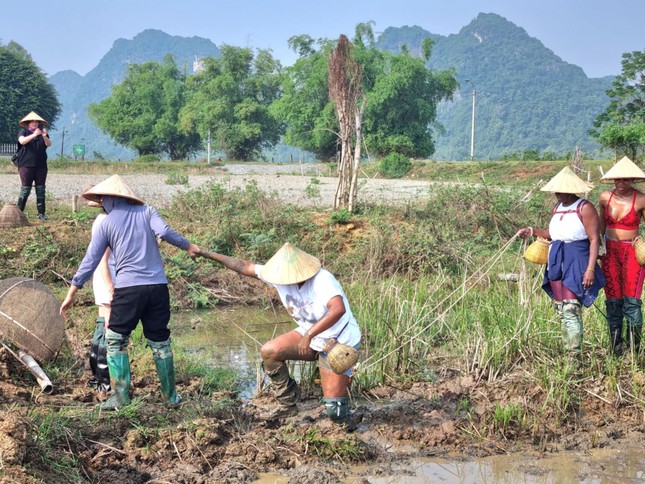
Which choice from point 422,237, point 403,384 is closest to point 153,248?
point 403,384

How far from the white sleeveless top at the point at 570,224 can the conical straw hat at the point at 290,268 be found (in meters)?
2.16

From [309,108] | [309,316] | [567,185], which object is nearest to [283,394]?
[309,316]

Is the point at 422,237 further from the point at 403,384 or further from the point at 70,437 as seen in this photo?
the point at 70,437

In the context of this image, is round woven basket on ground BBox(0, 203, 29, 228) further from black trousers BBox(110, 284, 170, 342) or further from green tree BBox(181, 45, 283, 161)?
green tree BBox(181, 45, 283, 161)

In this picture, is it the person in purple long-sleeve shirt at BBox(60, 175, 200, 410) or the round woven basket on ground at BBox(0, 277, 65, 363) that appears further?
the round woven basket on ground at BBox(0, 277, 65, 363)

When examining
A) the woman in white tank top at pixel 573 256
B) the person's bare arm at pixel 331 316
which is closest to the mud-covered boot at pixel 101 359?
the person's bare arm at pixel 331 316

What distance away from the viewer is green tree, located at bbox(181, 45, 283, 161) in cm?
5516

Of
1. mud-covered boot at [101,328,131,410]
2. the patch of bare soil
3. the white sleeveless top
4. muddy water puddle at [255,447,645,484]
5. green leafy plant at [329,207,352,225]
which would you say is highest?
the white sleeveless top

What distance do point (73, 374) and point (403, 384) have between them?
269 centimetres

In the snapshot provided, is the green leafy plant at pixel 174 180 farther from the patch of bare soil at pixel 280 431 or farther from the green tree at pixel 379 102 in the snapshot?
the green tree at pixel 379 102

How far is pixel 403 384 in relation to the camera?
20.5ft

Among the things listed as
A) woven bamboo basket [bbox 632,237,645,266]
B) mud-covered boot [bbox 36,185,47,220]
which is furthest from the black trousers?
mud-covered boot [bbox 36,185,47,220]

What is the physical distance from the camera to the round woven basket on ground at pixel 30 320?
598 cm

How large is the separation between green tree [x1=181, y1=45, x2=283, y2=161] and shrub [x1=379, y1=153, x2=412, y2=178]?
1961 centimetres
